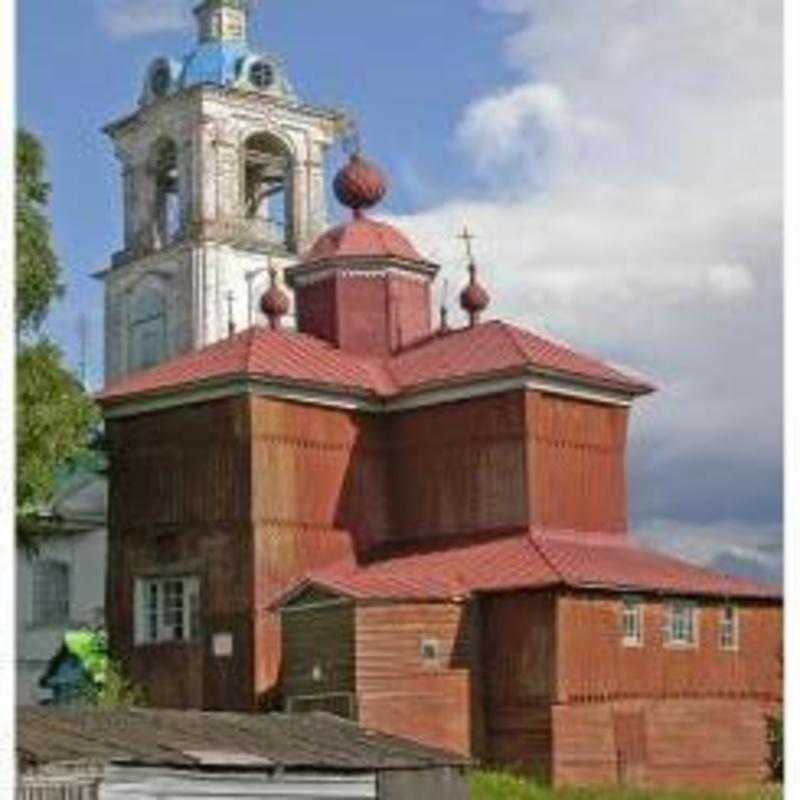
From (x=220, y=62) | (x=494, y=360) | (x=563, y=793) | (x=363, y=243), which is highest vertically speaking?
(x=220, y=62)

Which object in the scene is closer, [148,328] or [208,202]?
[208,202]

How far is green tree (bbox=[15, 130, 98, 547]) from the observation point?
18047mm

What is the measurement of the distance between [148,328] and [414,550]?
589 inches

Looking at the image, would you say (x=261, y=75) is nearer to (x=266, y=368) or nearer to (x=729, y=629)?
(x=266, y=368)

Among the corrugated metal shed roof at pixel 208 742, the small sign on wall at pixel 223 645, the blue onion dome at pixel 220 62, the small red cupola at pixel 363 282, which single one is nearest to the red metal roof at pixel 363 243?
the small red cupola at pixel 363 282

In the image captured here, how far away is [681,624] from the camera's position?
19.8 meters

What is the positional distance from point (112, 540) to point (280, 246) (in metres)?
14.2

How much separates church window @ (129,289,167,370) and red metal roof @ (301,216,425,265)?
427 inches

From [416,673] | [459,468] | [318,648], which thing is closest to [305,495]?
[459,468]

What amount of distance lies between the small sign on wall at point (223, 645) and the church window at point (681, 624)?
14.1ft

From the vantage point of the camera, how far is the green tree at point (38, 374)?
59.2ft

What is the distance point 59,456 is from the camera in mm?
18750

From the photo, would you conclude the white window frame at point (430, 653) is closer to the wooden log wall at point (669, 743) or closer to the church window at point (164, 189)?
the wooden log wall at point (669, 743)

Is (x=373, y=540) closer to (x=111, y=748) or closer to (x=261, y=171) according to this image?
(x=111, y=748)
